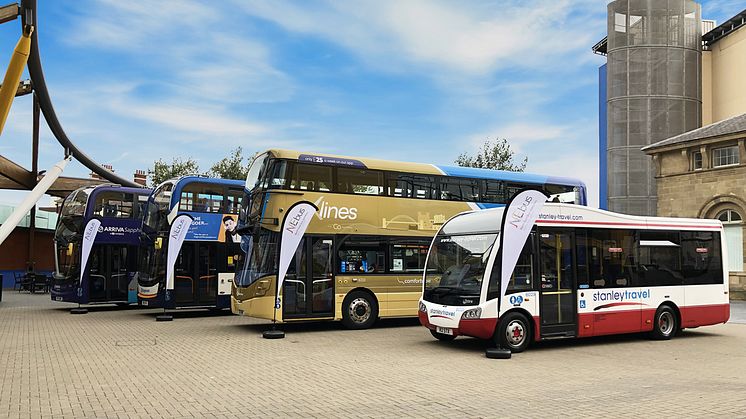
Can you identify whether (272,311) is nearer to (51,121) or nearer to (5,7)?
(5,7)

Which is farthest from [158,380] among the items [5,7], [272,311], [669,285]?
[5,7]

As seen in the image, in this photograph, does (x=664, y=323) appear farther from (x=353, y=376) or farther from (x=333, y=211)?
(x=353, y=376)

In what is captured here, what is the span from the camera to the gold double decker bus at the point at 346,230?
15.7m

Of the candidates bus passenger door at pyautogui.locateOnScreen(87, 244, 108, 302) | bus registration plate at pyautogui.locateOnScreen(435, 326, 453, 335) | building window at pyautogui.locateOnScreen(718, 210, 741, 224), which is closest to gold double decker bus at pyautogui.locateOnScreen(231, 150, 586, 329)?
bus registration plate at pyautogui.locateOnScreen(435, 326, 453, 335)

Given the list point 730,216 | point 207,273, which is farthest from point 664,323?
point 730,216

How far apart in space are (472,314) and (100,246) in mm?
14712

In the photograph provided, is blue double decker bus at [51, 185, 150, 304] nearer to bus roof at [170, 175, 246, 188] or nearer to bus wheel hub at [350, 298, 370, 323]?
bus roof at [170, 175, 246, 188]

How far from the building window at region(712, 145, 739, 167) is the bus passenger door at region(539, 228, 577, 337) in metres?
18.1

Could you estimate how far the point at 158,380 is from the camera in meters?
9.39

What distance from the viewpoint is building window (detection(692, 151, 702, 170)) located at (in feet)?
96.3

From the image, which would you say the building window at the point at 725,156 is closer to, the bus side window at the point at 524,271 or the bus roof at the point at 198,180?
Answer: the bus side window at the point at 524,271

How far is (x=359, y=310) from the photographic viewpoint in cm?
1675

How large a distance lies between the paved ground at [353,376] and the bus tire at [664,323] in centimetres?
42

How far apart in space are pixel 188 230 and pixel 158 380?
36.4ft
